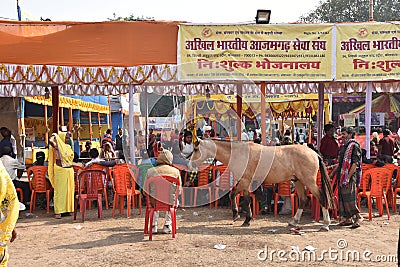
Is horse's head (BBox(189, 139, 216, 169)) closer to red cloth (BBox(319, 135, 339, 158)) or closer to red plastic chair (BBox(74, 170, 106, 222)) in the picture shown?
red plastic chair (BBox(74, 170, 106, 222))

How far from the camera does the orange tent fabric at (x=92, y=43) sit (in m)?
8.92

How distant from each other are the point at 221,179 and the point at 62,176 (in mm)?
3099

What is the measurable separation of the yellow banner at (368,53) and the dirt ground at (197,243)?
2.99 m

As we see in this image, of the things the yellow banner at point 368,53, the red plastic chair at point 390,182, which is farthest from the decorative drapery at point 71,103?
the red plastic chair at point 390,182

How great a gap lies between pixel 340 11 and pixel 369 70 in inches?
1302

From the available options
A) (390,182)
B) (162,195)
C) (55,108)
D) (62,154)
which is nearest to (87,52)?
(55,108)

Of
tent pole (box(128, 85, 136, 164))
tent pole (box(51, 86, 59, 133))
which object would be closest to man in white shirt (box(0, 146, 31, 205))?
tent pole (box(51, 86, 59, 133))

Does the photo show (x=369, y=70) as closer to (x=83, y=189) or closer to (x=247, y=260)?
(x=247, y=260)

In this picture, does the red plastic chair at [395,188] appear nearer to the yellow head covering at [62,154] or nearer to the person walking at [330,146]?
the person walking at [330,146]

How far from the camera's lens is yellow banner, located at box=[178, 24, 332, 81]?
8.85 metres

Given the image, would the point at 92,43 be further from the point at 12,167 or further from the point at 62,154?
the point at 12,167

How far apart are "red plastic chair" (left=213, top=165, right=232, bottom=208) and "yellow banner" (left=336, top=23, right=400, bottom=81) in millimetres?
3158

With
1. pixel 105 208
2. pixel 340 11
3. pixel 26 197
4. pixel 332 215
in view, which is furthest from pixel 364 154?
pixel 340 11

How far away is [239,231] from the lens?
6938 mm
